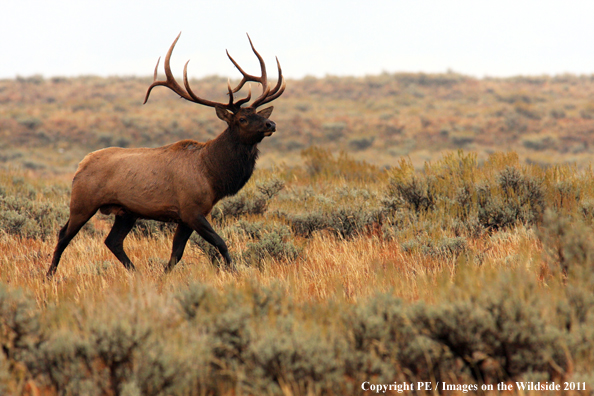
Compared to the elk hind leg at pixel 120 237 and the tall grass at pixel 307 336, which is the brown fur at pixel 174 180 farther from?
the tall grass at pixel 307 336

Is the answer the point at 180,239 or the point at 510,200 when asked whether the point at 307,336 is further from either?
the point at 510,200

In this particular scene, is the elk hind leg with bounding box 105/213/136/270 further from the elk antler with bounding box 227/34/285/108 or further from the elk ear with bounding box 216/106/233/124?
the elk antler with bounding box 227/34/285/108

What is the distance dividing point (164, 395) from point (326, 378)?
0.83 meters

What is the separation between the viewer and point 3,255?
22.8 ft

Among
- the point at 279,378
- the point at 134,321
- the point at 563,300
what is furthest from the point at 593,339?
the point at 134,321

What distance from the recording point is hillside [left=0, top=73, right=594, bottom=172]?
3222 cm

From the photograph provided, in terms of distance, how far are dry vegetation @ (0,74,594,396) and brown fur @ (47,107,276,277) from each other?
0.56m

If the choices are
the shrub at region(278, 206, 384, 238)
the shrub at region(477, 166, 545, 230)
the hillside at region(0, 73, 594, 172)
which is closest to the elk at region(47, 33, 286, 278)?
the shrub at region(278, 206, 384, 238)

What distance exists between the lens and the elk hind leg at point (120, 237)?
6.39m

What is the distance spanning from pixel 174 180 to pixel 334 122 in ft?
108

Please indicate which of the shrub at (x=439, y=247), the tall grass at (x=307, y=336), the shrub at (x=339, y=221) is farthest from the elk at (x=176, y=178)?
the shrub at (x=439, y=247)

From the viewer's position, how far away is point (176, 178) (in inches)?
235

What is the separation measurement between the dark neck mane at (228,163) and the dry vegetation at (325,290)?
85 cm

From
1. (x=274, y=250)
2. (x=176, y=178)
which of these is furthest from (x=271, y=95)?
(x=274, y=250)
